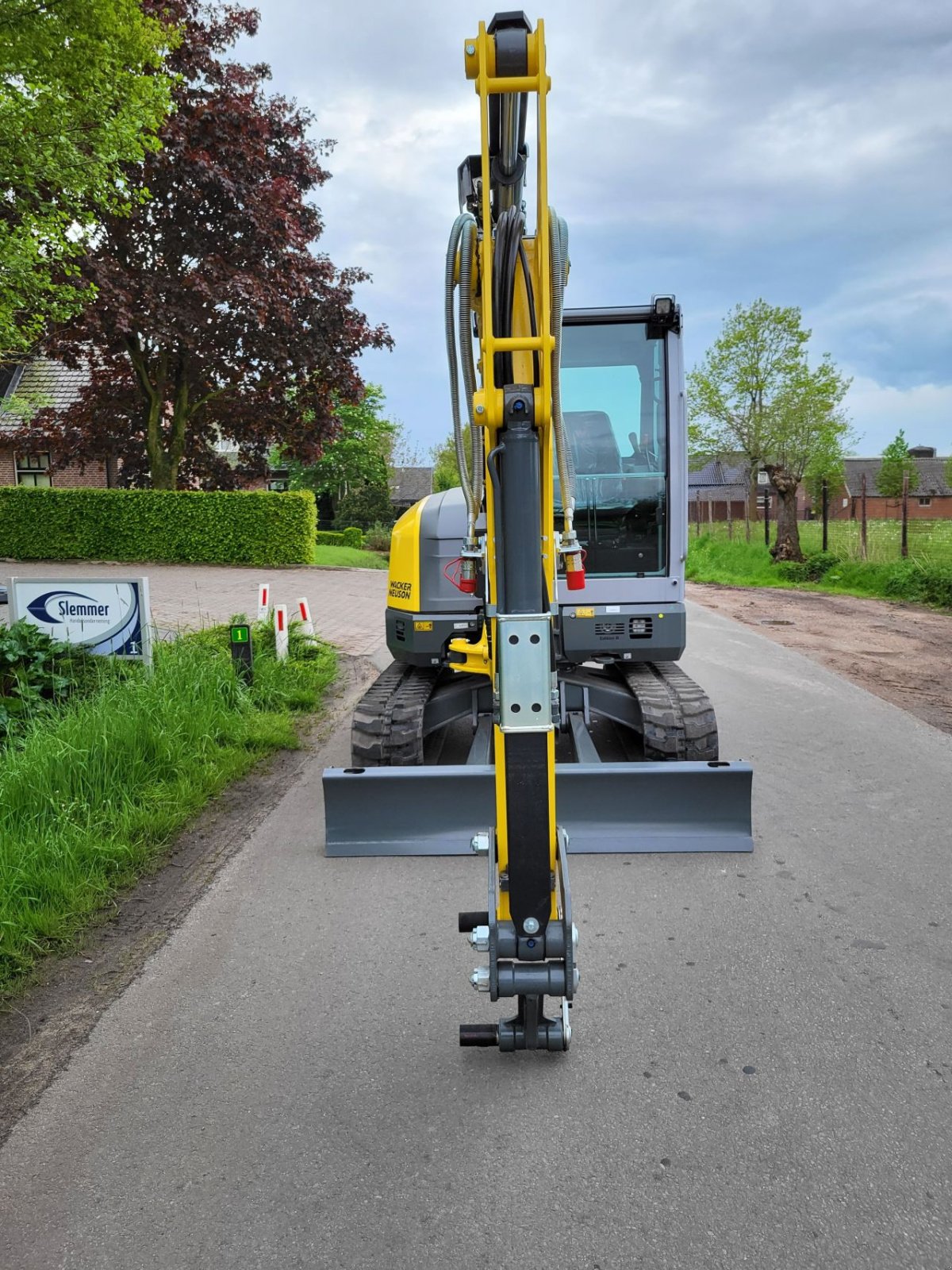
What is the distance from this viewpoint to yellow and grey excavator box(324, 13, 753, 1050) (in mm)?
2750

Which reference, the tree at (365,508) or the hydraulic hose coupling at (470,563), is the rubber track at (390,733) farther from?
the tree at (365,508)

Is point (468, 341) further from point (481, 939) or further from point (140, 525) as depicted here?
point (140, 525)

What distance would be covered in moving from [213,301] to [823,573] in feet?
45.7

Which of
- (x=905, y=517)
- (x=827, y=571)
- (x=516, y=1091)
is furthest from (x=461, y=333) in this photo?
(x=827, y=571)

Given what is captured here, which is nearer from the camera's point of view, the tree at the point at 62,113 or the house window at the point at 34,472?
the tree at the point at 62,113

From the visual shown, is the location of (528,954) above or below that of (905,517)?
below

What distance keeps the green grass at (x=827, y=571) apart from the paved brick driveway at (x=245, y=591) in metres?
7.23

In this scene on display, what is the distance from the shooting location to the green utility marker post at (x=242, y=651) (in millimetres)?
7945

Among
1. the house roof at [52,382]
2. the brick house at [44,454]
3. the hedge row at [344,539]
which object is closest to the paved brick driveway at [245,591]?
the brick house at [44,454]

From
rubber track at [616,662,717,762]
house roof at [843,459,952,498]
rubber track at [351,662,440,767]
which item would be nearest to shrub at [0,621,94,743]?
rubber track at [351,662,440,767]

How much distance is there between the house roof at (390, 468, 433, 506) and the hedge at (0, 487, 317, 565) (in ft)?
129

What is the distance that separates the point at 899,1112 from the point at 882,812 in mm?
2935

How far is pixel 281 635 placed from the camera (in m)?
9.24

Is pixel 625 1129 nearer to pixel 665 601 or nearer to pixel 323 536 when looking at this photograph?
pixel 665 601
